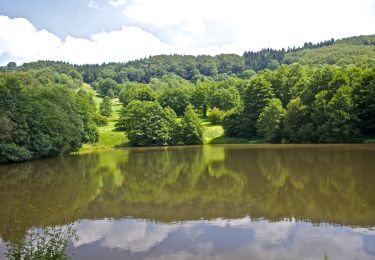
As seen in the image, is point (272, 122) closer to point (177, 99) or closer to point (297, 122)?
point (297, 122)

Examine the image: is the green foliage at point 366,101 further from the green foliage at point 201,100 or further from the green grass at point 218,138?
the green foliage at point 201,100

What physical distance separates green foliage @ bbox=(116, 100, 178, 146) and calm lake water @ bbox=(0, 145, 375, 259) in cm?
4786

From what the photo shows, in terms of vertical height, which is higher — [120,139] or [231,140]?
[120,139]

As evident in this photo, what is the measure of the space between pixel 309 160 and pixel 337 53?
547 ft

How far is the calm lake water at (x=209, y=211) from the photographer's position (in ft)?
46.8

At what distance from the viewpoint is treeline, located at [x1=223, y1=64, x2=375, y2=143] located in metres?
63.3

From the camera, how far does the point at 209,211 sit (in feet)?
66.7

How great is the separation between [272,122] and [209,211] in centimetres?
5723

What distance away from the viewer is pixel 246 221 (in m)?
17.8

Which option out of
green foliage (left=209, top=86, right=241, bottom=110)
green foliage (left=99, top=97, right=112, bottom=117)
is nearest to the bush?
green foliage (left=99, top=97, right=112, bottom=117)

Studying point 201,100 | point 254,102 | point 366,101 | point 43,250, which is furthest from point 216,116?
point 43,250

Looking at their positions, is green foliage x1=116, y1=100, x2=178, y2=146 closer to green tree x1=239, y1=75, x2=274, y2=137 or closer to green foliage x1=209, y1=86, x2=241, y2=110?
green tree x1=239, y1=75, x2=274, y2=137

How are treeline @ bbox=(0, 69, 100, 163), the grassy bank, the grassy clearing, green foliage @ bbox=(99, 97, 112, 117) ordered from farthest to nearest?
1. green foliage @ bbox=(99, 97, 112, 117)
2. the grassy bank
3. the grassy clearing
4. treeline @ bbox=(0, 69, 100, 163)

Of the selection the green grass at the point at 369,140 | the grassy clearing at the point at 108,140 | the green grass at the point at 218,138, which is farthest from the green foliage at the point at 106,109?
the green grass at the point at 369,140
